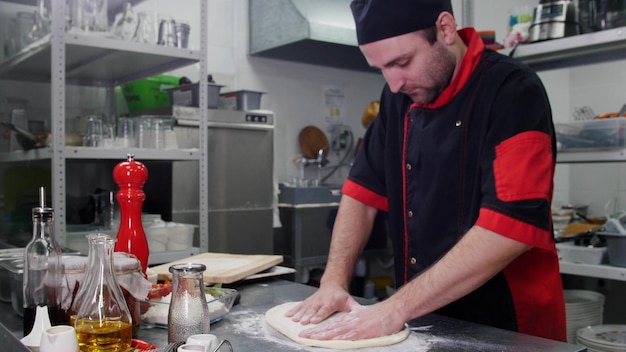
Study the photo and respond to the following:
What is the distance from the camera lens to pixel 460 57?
146cm

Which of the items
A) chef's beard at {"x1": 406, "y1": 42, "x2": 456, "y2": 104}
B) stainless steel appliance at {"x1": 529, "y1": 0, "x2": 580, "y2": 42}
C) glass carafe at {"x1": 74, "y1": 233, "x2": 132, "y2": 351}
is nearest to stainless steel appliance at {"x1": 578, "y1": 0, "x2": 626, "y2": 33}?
stainless steel appliance at {"x1": 529, "y1": 0, "x2": 580, "y2": 42}

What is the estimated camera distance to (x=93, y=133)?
7.95ft

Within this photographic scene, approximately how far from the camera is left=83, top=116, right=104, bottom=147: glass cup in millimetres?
2416

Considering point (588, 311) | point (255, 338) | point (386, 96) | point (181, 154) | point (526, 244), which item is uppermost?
point (386, 96)

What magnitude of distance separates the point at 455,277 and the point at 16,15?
2722mm

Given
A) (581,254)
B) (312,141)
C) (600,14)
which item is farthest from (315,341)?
(312,141)

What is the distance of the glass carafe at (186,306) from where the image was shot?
0.92m

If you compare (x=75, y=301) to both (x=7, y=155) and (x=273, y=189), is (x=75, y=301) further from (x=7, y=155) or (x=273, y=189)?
(x=273, y=189)

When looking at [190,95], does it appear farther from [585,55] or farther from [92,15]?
[585,55]

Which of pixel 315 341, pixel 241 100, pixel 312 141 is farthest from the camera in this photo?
pixel 312 141

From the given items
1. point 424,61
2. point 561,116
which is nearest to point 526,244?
point 424,61

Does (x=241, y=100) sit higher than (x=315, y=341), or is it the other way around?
(x=241, y=100)

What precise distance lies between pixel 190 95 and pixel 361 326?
2300mm

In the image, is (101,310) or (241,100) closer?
(101,310)
